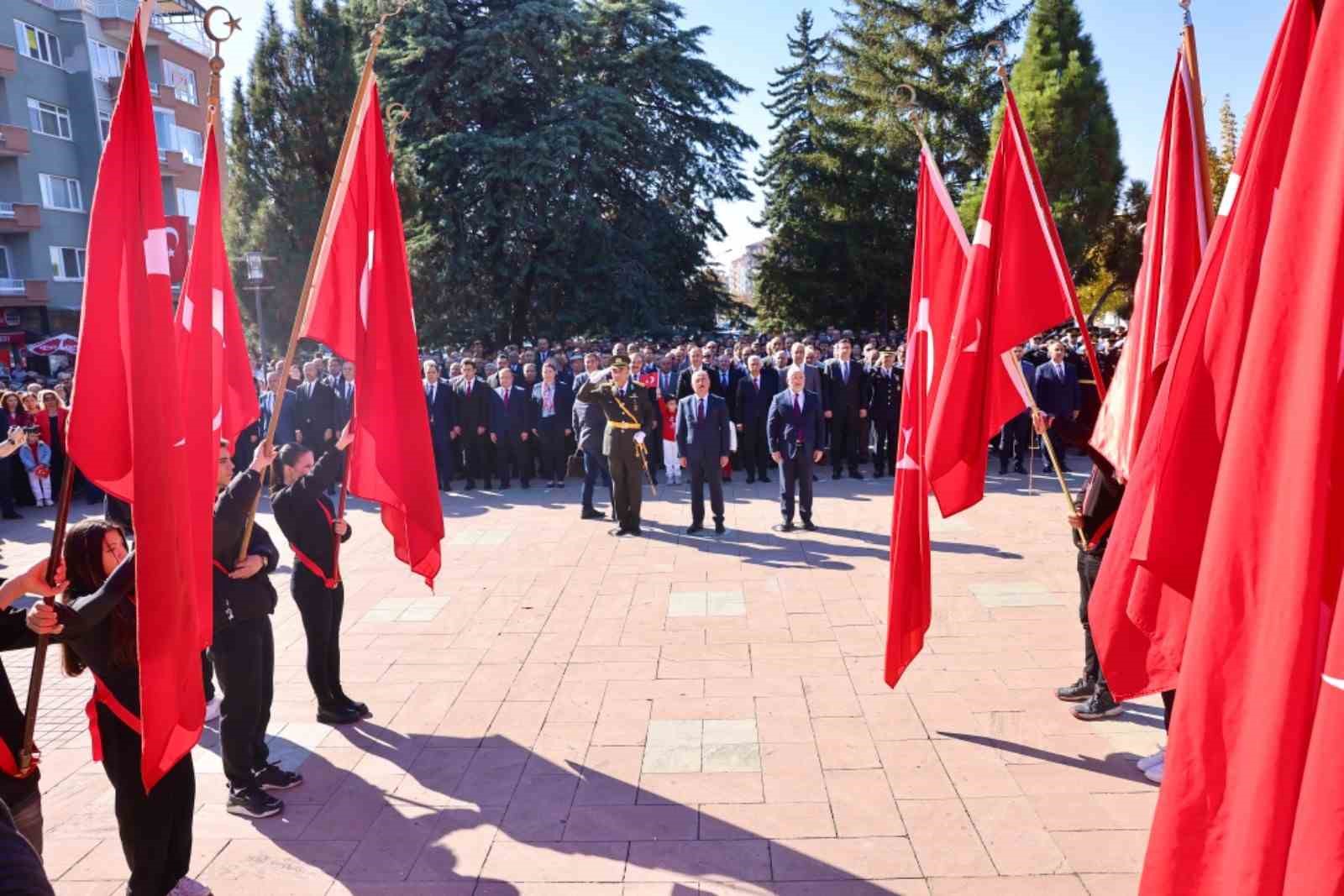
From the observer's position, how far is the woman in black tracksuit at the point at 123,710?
4137 millimetres

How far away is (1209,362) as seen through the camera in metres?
2.58

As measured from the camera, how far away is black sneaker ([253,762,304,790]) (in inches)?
221

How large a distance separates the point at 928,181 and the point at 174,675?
5158 millimetres

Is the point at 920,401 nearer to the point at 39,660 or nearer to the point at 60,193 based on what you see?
the point at 39,660

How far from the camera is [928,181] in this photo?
6.25 metres

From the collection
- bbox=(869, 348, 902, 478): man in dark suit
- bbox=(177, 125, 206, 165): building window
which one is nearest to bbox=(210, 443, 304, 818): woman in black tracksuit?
bbox=(869, 348, 902, 478): man in dark suit

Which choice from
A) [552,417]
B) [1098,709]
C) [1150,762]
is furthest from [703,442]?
[1150,762]

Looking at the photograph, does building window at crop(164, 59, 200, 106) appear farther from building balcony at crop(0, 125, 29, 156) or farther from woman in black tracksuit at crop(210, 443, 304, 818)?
woman in black tracksuit at crop(210, 443, 304, 818)

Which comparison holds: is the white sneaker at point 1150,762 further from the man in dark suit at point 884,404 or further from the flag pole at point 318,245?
the man in dark suit at point 884,404

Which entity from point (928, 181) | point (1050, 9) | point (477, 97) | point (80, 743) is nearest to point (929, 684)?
point (928, 181)

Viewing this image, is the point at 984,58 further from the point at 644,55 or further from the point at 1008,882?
the point at 1008,882

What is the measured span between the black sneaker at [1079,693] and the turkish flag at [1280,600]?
4.59 meters

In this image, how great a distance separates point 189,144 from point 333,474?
47.6m

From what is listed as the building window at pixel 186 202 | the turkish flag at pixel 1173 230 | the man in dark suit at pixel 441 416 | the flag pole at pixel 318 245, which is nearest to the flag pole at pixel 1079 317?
the turkish flag at pixel 1173 230
